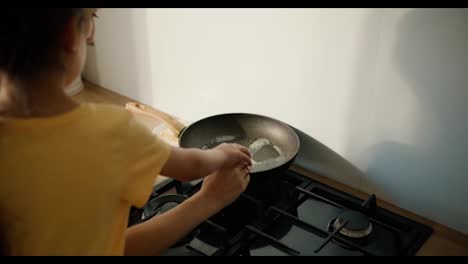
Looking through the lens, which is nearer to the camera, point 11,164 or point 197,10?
point 11,164

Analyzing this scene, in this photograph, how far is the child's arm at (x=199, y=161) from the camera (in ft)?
2.58

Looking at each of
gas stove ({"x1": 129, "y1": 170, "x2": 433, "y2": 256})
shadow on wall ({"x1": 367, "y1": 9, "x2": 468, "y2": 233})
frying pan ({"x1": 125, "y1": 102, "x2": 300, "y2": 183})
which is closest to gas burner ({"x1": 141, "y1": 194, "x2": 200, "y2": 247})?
gas stove ({"x1": 129, "y1": 170, "x2": 433, "y2": 256})

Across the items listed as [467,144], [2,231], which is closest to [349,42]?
[467,144]

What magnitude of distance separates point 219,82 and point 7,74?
2.04 feet

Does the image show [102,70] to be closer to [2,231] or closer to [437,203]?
[2,231]

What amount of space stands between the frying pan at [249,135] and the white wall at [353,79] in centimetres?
4

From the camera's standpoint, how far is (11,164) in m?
0.63

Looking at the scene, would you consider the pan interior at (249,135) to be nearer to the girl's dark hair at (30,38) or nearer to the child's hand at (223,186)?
the child's hand at (223,186)

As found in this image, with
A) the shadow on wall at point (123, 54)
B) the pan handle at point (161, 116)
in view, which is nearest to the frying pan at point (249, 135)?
the pan handle at point (161, 116)

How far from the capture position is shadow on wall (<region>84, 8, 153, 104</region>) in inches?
51.7

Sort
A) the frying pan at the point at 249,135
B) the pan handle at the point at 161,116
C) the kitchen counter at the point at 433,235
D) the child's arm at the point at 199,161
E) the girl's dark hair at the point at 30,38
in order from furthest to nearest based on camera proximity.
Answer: the pan handle at the point at 161,116 → the frying pan at the point at 249,135 → the kitchen counter at the point at 433,235 → the child's arm at the point at 199,161 → the girl's dark hair at the point at 30,38

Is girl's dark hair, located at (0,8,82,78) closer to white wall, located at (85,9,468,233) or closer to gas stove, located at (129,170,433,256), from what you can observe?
gas stove, located at (129,170,433,256)

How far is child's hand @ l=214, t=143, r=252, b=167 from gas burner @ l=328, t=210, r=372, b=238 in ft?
0.65
